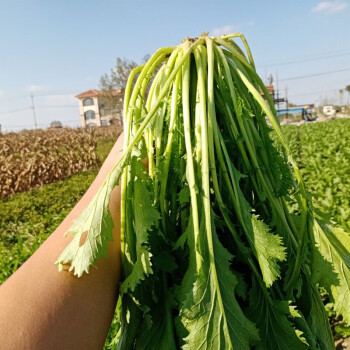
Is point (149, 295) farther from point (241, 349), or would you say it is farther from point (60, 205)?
point (60, 205)

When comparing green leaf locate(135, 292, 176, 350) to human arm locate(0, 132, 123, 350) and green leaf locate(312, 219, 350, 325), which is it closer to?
human arm locate(0, 132, 123, 350)

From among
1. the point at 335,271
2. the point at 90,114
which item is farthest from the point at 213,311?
the point at 90,114

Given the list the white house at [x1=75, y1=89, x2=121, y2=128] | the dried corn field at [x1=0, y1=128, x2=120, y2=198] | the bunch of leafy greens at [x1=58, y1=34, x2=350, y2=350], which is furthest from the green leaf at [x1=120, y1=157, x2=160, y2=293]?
the white house at [x1=75, y1=89, x2=121, y2=128]

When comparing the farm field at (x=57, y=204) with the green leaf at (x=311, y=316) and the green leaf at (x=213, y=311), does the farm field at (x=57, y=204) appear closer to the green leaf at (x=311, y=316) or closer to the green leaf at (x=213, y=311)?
the green leaf at (x=311, y=316)

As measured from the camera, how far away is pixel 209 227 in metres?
1.09

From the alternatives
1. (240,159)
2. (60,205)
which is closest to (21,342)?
(240,159)

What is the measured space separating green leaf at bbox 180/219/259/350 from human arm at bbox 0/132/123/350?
29cm

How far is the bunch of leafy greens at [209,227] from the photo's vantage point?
1.08 metres

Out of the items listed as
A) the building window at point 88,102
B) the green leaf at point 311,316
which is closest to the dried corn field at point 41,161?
the green leaf at point 311,316

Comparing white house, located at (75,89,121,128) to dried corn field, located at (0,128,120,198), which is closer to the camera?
dried corn field, located at (0,128,120,198)

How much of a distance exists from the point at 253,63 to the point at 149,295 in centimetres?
91

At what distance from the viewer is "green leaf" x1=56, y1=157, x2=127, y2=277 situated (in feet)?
3.57

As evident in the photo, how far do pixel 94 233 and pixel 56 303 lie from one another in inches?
10.0

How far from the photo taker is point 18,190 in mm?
13383
